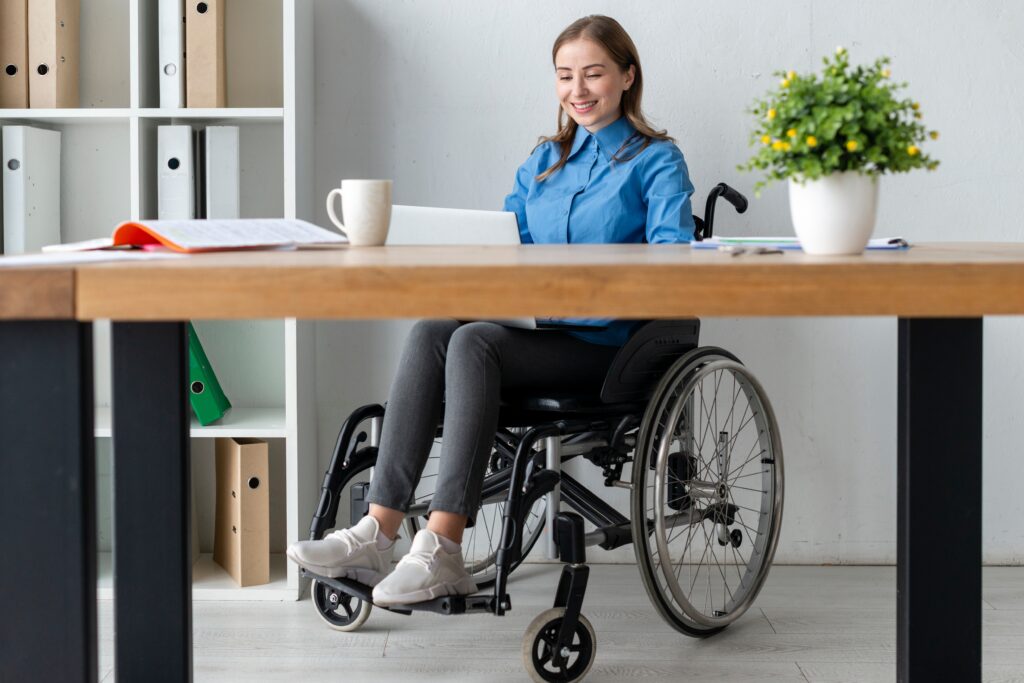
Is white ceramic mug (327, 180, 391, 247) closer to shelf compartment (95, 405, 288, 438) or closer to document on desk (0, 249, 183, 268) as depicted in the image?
document on desk (0, 249, 183, 268)

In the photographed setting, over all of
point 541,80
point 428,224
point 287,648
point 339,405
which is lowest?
point 287,648

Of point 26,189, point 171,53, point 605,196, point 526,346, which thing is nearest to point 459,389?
point 526,346

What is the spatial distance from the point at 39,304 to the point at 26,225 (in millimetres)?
1700

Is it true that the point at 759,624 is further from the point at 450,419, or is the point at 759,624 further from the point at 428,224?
the point at 428,224

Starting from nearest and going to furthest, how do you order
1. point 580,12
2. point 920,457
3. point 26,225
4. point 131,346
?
point 920,457 → point 131,346 → point 26,225 → point 580,12

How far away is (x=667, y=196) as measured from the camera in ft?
6.88

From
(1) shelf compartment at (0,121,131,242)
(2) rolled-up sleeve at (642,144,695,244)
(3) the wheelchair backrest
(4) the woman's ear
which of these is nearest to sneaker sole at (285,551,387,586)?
(3) the wheelchair backrest

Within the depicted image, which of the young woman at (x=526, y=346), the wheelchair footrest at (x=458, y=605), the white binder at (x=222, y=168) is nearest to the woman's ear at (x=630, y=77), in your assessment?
the young woman at (x=526, y=346)

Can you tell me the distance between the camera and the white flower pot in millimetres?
1171

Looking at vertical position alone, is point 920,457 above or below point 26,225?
below

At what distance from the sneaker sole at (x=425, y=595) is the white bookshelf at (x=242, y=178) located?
29.8 inches

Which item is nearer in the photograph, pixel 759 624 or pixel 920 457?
pixel 920 457

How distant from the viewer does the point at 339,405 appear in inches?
109

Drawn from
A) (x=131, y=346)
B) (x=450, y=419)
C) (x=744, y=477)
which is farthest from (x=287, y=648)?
(x=744, y=477)
